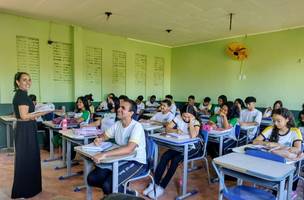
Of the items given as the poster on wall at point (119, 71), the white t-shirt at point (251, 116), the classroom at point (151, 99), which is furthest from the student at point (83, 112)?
the white t-shirt at point (251, 116)

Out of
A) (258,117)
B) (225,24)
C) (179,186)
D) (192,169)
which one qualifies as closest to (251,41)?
(225,24)

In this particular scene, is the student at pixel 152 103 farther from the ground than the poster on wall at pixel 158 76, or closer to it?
closer to it

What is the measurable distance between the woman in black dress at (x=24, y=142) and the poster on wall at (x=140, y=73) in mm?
4976

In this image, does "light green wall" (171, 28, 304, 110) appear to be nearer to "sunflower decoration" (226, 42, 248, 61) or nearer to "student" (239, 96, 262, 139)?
"sunflower decoration" (226, 42, 248, 61)

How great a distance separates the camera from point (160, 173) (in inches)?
122

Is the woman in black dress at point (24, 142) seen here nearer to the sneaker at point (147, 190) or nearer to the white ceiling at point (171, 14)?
the sneaker at point (147, 190)

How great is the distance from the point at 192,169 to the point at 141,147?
1966 millimetres

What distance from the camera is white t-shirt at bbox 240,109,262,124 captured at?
14.8 feet

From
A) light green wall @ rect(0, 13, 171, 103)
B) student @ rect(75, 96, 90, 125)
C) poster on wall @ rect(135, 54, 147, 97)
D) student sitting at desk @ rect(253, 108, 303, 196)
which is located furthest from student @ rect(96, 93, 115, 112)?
student sitting at desk @ rect(253, 108, 303, 196)

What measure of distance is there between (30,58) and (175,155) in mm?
4204

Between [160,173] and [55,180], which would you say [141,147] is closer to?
[160,173]

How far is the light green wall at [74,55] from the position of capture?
16.5ft

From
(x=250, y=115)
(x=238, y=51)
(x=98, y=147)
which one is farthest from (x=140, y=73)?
→ (x=98, y=147)

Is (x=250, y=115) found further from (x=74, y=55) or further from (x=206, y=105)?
(x=74, y=55)
